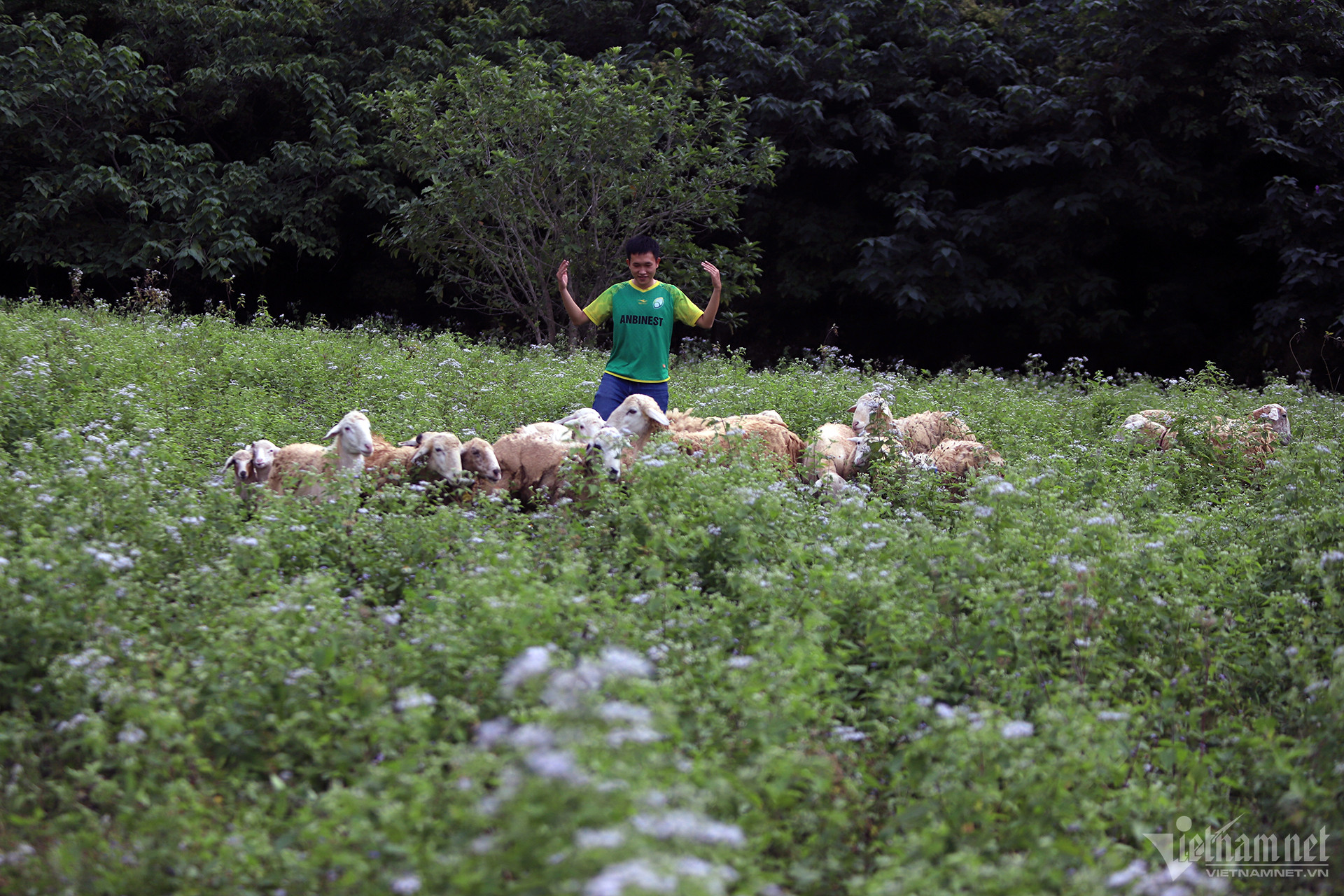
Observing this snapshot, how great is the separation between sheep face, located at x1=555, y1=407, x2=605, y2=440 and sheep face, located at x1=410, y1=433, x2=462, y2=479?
788 millimetres

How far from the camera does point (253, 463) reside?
257 inches

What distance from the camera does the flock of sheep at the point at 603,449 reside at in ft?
20.4

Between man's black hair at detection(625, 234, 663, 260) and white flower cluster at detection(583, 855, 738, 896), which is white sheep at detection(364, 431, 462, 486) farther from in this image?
white flower cluster at detection(583, 855, 738, 896)

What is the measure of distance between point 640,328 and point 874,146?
12034mm

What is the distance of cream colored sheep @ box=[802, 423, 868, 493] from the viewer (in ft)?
23.4

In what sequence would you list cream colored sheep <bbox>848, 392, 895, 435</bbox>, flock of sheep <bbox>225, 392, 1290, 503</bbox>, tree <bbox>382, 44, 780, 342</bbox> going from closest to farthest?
flock of sheep <bbox>225, 392, 1290, 503</bbox> → cream colored sheep <bbox>848, 392, 895, 435</bbox> → tree <bbox>382, 44, 780, 342</bbox>

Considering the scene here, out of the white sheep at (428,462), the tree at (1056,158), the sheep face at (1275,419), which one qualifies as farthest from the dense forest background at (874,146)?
the white sheep at (428,462)

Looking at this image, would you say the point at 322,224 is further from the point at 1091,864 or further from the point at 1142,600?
the point at 1091,864

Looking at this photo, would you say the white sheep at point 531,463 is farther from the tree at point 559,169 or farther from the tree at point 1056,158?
the tree at point 1056,158

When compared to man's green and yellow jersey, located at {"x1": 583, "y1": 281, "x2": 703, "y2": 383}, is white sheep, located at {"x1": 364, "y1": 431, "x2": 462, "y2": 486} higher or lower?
lower

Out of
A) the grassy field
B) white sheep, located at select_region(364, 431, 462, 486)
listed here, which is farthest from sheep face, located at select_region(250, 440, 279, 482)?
white sheep, located at select_region(364, 431, 462, 486)

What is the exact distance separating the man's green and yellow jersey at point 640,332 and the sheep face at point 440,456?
1.86 meters

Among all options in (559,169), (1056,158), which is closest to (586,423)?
(559,169)

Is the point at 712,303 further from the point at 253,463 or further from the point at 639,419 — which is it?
the point at 253,463
